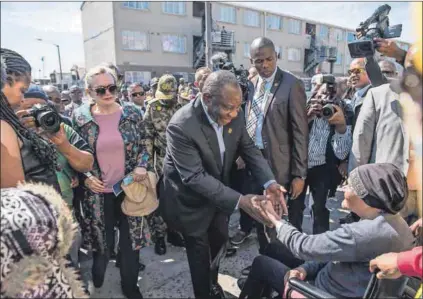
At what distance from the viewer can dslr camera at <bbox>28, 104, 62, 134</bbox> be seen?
1910 millimetres

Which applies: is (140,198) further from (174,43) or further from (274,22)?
(274,22)

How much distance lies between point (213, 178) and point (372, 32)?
1797mm

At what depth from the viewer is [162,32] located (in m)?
27.5

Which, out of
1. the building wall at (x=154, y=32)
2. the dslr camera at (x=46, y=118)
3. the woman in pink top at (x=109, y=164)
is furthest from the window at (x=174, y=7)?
the dslr camera at (x=46, y=118)

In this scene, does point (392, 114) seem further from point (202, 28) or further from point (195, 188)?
point (202, 28)

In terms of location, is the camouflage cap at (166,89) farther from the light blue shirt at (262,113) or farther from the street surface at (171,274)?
the street surface at (171,274)

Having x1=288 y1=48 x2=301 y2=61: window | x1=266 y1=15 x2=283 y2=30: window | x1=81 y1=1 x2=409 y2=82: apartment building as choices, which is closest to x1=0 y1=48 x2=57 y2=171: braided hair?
x1=81 y1=1 x2=409 y2=82: apartment building

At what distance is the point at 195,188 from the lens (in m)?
2.11

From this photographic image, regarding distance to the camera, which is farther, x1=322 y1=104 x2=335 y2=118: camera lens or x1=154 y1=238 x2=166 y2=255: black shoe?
x1=154 y1=238 x2=166 y2=255: black shoe

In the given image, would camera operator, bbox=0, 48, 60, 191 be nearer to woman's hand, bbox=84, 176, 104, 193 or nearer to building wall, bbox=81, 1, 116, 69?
woman's hand, bbox=84, 176, 104, 193

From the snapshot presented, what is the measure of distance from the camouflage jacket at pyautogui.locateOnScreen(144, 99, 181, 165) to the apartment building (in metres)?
23.3

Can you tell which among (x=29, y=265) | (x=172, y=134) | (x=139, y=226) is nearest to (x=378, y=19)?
→ (x=172, y=134)

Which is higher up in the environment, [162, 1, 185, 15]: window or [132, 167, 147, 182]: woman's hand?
[162, 1, 185, 15]: window

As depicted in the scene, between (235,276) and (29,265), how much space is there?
2281 millimetres
